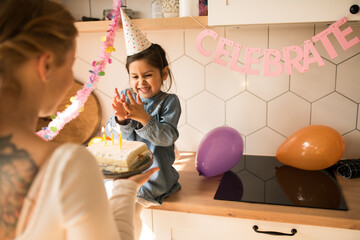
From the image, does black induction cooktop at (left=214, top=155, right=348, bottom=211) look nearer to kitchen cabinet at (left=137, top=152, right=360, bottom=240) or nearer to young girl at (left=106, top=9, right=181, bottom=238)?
kitchen cabinet at (left=137, top=152, right=360, bottom=240)

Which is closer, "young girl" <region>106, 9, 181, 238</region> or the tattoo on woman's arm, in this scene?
the tattoo on woman's arm

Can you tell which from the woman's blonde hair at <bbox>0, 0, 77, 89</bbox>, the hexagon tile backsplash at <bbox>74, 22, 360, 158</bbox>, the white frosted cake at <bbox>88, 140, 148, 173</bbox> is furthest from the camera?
the hexagon tile backsplash at <bbox>74, 22, 360, 158</bbox>

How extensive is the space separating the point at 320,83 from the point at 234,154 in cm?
49

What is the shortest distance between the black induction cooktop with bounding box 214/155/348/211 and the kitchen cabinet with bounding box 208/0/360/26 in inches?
22.4

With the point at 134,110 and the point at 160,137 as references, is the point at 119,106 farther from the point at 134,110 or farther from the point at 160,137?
the point at 160,137

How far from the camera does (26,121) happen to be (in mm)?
481

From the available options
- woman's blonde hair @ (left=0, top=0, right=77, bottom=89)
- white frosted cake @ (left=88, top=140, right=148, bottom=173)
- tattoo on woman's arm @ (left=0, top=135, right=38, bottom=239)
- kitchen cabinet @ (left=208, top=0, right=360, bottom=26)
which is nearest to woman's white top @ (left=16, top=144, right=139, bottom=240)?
tattoo on woman's arm @ (left=0, top=135, right=38, bottom=239)

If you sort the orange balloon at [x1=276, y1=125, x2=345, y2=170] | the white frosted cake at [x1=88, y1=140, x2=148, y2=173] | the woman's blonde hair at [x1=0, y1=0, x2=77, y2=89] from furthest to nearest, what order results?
the orange balloon at [x1=276, y1=125, x2=345, y2=170] < the white frosted cake at [x1=88, y1=140, x2=148, y2=173] < the woman's blonde hair at [x1=0, y1=0, x2=77, y2=89]

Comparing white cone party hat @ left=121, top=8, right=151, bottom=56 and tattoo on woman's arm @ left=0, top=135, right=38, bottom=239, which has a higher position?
white cone party hat @ left=121, top=8, right=151, bottom=56

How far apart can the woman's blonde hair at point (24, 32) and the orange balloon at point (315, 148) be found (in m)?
1.03

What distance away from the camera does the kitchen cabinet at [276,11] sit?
0.96 metres

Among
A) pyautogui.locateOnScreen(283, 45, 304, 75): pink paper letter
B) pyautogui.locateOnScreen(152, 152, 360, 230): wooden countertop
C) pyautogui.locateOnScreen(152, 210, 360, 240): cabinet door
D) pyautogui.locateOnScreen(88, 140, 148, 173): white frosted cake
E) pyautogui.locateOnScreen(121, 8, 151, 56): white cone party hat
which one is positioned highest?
pyautogui.locateOnScreen(121, 8, 151, 56): white cone party hat

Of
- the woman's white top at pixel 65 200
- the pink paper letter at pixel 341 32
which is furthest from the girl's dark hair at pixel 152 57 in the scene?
the woman's white top at pixel 65 200

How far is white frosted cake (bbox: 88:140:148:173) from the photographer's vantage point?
35.6 inches
